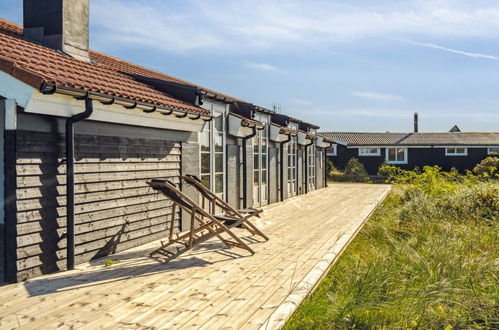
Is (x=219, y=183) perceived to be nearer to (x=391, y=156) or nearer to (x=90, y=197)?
(x=90, y=197)

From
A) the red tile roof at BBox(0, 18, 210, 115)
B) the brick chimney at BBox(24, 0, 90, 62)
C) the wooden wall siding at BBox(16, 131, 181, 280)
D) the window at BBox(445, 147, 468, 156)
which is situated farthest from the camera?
the window at BBox(445, 147, 468, 156)

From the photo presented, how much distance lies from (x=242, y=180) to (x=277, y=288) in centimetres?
711

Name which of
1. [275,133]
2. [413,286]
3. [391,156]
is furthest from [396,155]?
[413,286]

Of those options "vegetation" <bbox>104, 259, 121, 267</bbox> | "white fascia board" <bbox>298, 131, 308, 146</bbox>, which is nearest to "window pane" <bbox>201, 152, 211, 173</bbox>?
"vegetation" <bbox>104, 259, 121, 267</bbox>

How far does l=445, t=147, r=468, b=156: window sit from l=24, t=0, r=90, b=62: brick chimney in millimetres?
29443

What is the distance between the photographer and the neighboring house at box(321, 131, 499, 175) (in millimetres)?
31891

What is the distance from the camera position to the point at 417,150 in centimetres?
3275

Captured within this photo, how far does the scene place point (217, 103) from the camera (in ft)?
35.5

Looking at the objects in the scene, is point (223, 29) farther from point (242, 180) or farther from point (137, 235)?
point (242, 180)

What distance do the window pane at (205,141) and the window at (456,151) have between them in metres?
26.5

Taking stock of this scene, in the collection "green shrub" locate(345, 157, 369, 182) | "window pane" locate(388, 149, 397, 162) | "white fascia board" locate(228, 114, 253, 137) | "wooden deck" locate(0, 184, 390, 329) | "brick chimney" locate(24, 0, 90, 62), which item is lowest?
"wooden deck" locate(0, 184, 390, 329)

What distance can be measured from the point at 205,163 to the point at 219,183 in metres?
0.92

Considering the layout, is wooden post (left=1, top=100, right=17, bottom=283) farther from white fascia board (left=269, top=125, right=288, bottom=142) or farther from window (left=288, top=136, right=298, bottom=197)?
Answer: window (left=288, top=136, right=298, bottom=197)

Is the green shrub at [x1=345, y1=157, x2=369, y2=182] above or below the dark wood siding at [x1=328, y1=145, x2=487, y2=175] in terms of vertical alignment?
below
